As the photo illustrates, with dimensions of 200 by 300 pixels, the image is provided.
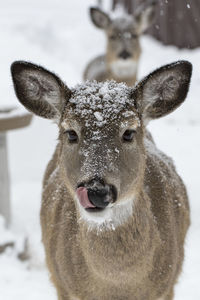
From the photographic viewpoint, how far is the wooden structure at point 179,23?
13.5m

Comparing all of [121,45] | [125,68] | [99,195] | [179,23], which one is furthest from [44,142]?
[179,23]

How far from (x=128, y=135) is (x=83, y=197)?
0.50 metres

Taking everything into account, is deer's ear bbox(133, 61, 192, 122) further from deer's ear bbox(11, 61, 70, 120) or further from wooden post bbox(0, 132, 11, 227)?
wooden post bbox(0, 132, 11, 227)

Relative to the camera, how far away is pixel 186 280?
5.16 meters

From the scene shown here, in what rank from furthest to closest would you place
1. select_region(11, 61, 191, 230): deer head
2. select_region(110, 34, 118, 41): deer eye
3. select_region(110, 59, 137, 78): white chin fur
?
select_region(110, 34, 118, 41): deer eye, select_region(110, 59, 137, 78): white chin fur, select_region(11, 61, 191, 230): deer head

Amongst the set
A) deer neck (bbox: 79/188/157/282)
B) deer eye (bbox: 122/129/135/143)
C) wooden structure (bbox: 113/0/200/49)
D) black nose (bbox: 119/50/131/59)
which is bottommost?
wooden structure (bbox: 113/0/200/49)

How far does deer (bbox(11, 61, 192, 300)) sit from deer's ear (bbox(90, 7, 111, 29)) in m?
6.96

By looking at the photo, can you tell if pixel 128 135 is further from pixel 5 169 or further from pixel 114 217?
pixel 5 169

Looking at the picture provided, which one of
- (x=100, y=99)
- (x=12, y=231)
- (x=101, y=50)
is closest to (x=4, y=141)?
(x=12, y=231)

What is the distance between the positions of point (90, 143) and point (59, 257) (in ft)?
2.88

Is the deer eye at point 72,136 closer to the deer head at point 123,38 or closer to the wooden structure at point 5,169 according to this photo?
the wooden structure at point 5,169

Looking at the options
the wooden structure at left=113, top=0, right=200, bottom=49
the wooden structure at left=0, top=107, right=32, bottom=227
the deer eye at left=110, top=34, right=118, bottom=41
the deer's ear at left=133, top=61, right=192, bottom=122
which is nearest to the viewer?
the deer's ear at left=133, top=61, right=192, bottom=122

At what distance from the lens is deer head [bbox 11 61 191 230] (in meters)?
3.03

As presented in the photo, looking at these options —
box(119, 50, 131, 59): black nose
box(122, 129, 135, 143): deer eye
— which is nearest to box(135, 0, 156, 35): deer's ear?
box(119, 50, 131, 59): black nose
